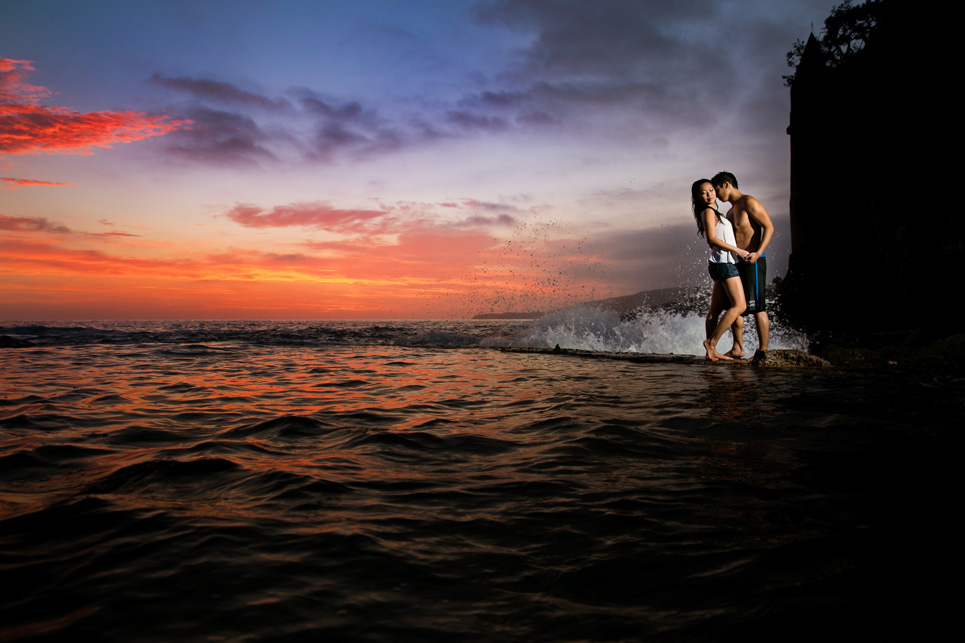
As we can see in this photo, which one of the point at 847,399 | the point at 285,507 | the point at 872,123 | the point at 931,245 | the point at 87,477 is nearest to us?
the point at 285,507

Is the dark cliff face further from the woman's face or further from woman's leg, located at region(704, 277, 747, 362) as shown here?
the woman's face

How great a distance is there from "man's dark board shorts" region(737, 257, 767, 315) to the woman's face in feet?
3.41

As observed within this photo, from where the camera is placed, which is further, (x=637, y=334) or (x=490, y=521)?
(x=637, y=334)

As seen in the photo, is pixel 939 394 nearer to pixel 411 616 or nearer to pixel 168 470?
pixel 411 616

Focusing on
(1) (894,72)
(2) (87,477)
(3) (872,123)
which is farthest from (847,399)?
(3) (872,123)

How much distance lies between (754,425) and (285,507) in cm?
303

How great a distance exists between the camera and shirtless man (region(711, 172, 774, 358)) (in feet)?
23.4

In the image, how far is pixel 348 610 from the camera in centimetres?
133

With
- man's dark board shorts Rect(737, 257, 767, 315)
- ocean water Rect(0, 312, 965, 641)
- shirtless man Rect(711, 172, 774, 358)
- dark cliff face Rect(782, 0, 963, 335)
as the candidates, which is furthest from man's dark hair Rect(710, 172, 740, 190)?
dark cliff face Rect(782, 0, 963, 335)

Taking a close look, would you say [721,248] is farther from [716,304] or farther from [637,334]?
[637,334]

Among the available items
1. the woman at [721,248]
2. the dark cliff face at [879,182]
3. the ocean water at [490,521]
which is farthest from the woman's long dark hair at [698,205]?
the dark cliff face at [879,182]

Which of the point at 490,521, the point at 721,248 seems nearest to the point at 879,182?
the point at 721,248

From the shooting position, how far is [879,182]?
58.1ft

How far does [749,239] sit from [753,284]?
2.32ft
